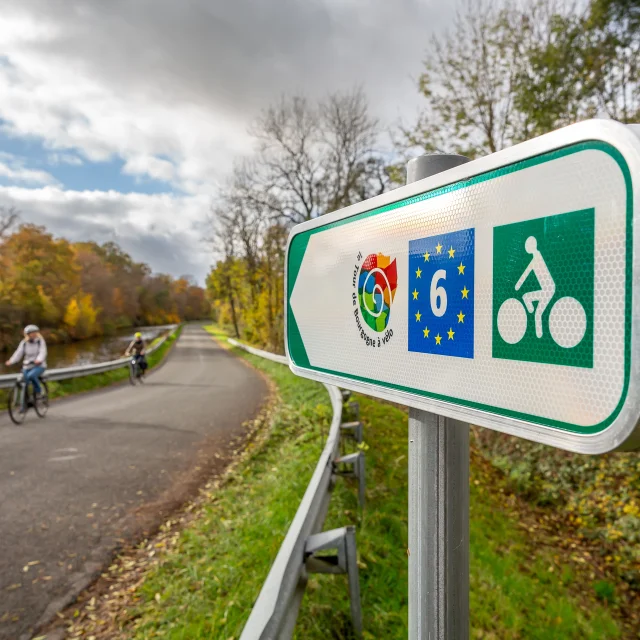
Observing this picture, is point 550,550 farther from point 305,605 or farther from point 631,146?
point 631,146

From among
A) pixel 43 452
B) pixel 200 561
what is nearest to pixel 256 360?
pixel 43 452

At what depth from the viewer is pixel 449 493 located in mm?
1033

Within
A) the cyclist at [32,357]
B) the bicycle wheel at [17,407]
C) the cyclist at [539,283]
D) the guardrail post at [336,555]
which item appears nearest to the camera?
the cyclist at [539,283]

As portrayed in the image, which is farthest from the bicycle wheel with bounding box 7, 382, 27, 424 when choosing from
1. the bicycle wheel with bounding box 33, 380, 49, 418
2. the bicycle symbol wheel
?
the bicycle symbol wheel

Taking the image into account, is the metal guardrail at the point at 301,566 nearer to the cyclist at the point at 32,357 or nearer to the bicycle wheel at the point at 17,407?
the bicycle wheel at the point at 17,407

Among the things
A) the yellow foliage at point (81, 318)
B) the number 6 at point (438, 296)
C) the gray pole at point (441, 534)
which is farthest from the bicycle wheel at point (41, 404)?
the yellow foliage at point (81, 318)

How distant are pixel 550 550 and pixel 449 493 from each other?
5.89 metres

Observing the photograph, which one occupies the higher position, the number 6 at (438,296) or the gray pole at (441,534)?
the number 6 at (438,296)

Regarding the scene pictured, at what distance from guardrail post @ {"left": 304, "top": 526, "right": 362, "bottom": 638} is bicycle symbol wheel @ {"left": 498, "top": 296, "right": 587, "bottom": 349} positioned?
2.07 meters

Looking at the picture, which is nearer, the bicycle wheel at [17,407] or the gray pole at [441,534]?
the gray pole at [441,534]

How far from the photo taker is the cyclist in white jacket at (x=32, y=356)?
30.5 feet

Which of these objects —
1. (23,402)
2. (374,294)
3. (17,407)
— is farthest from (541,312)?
(17,407)

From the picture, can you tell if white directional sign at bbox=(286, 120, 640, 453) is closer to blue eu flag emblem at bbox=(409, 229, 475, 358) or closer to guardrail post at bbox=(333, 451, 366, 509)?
blue eu flag emblem at bbox=(409, 229, 475, 358)

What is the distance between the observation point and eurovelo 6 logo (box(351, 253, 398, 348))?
110cm
